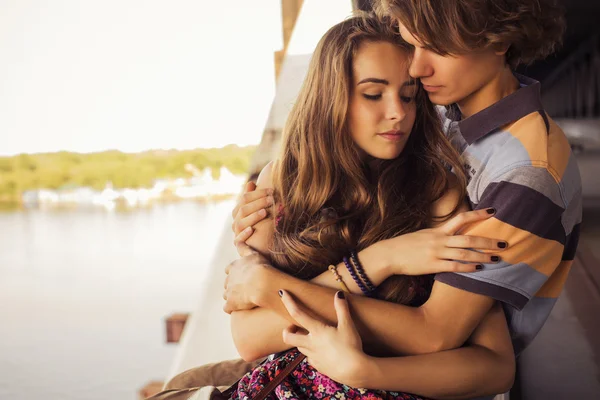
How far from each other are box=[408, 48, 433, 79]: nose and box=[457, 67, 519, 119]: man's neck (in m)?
0.11

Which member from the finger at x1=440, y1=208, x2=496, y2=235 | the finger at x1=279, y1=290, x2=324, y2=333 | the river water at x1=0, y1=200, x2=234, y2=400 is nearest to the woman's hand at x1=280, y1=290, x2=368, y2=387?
the finger at x1=279, y1=290, x2=324, y2=333

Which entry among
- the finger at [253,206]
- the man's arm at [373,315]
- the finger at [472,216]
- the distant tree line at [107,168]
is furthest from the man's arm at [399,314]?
the distant tree line at [107,168]

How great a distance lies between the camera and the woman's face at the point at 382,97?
3.86 feet

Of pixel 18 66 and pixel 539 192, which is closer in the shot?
pixel 539 192

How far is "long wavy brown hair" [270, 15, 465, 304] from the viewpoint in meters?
1.19

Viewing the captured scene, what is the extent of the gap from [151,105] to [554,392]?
91.3ft

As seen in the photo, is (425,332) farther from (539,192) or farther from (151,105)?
(151,105)

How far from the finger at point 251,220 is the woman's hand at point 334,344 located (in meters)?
0.27

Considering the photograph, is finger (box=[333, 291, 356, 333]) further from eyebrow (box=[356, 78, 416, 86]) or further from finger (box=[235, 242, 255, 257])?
eyebrow (box=[356, 78, 416, 86])

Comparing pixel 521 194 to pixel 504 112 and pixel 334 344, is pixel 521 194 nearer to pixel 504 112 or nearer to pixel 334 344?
pixel 504 112

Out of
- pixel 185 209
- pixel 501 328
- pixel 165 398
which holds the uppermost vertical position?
pixel 501 328

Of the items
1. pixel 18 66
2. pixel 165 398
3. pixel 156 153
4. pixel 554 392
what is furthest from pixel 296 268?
pixel 18 66

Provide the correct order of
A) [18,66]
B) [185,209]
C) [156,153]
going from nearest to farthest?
[156,153], [185,209], [18,66]

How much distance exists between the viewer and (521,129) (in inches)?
42.6
